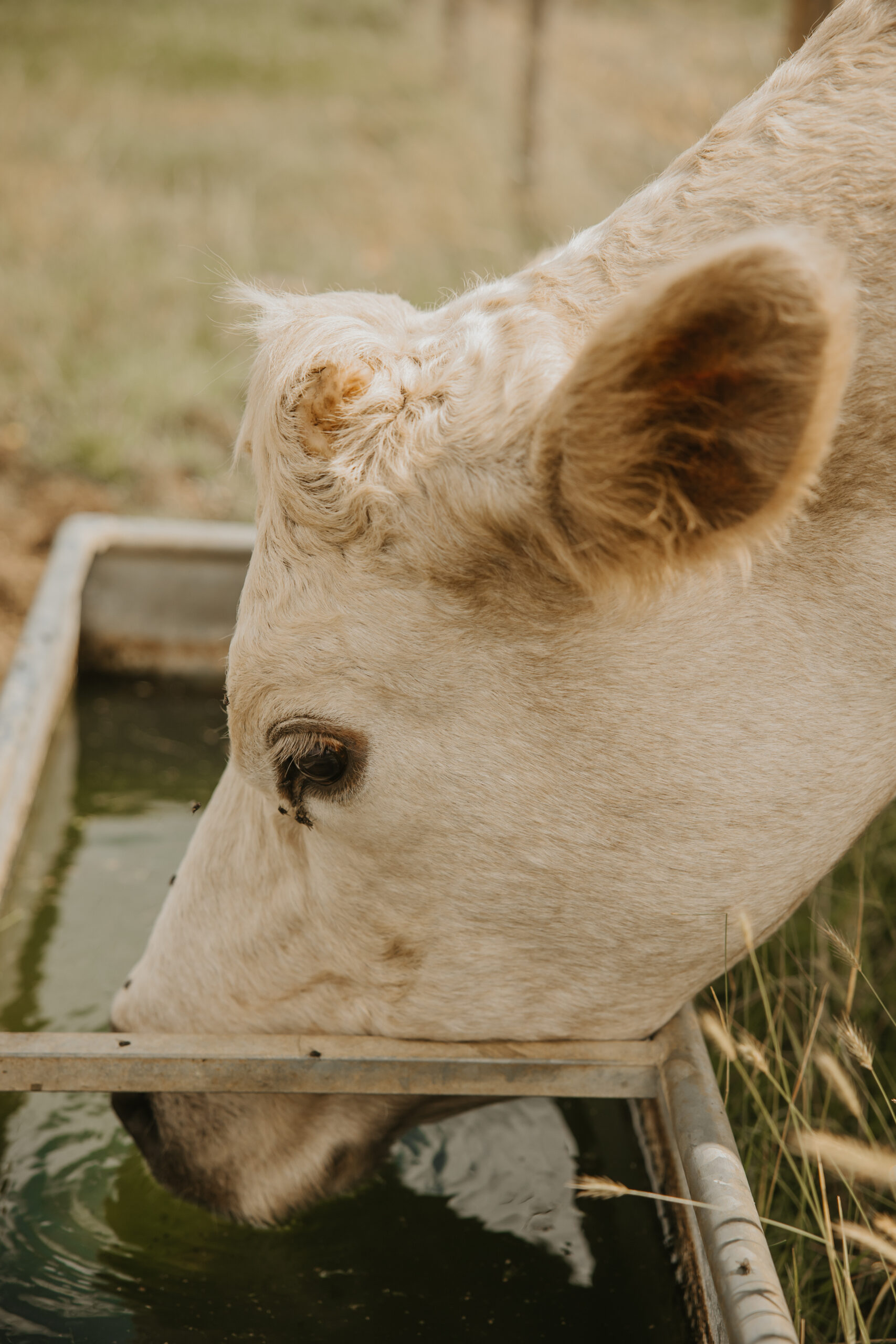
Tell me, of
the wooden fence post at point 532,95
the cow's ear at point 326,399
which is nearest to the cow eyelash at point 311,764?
the cow's ear at point 326,399

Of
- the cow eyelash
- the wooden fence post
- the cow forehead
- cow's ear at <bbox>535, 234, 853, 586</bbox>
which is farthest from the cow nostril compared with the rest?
the wooden fence post

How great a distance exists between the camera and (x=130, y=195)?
9750 mm

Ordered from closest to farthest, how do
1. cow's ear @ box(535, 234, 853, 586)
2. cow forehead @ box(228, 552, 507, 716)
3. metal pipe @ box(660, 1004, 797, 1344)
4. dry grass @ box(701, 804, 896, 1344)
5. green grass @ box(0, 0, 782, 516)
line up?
cow's ear @ box(535, 234, 853, 586)
metal pipe @ box(660, 1004, 797, 1344)
cow forehead @ box(228, 552, 507, 716)
dry grass @ box(701, 804, 896, 1344)
green grass @ box(0, 0, 782, 516)

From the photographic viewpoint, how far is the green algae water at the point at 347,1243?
6.10 feet

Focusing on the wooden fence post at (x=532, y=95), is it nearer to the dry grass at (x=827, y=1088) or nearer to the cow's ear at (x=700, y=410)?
the dry grass at (x=827, y=1088)

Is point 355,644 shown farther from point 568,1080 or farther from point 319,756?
point 568,1080

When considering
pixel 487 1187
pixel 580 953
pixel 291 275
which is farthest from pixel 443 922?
pixel 291 275

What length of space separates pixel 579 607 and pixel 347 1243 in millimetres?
1261

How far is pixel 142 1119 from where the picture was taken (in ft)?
6.37

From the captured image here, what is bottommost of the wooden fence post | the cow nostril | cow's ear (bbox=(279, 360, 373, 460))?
the cow nostril

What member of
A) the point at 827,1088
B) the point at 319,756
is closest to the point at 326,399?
the point at 319,756

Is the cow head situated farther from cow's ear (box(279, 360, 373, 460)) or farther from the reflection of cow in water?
the reflection of cow in water

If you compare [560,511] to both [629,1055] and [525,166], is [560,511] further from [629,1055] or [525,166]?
[525,166]

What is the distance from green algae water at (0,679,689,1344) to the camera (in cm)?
186
